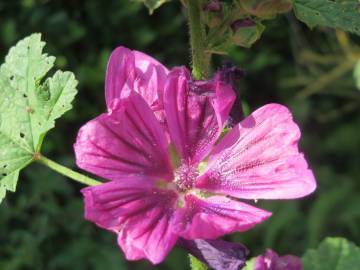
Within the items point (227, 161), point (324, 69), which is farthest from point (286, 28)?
point (227, 161)

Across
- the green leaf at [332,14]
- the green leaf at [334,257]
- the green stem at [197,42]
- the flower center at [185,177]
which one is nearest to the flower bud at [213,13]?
the green stem at [197,42]

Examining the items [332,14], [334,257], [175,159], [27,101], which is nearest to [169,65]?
[334,257]

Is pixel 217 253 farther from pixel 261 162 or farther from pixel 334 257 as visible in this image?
pixel 334 257

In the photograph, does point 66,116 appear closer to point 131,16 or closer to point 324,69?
point 131,16

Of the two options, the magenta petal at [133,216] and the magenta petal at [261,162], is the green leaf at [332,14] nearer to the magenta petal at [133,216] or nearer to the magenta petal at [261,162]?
the magenta petal at [261,162]

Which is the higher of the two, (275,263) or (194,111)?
(194,111)

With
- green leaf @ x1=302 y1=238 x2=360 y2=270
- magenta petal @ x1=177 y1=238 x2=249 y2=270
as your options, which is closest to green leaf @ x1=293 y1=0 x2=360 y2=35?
magenta petal @ x1=177 y1=238 x2=249 y2=270
